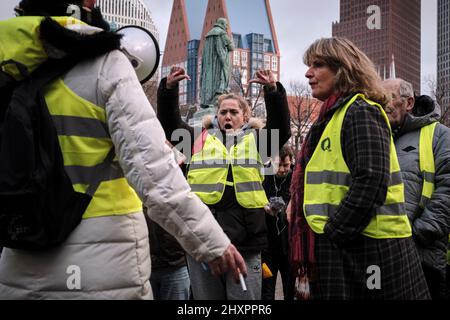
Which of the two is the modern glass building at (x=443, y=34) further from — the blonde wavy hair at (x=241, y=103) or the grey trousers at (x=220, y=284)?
the grey trousers at (x=220, y=284)

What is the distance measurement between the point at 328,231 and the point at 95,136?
1113 millimetres

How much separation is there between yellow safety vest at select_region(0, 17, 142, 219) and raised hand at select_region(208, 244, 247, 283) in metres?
0.36

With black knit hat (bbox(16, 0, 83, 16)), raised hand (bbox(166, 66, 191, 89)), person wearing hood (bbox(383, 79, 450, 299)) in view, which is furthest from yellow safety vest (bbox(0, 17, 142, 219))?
person wearing hood (bbox(383, 79, 450, 299))

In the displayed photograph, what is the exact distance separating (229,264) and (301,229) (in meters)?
0.83

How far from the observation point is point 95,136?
1805mm

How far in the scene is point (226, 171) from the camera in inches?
134

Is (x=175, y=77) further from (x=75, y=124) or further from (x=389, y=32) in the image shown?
(x=389, y=32)

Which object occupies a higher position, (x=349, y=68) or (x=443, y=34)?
(x=443, y=34)

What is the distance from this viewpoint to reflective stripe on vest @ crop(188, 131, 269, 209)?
3375 mm

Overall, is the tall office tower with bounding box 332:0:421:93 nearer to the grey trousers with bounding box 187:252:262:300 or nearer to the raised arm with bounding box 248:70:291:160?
the raised arm with bounding box 248:70:291:160

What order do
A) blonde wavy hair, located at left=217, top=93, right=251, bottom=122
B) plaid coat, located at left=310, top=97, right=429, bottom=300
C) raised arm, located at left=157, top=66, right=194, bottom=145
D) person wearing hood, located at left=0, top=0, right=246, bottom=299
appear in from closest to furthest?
person wearing hood, located at left=0, top=0, right=246, bottom=299, plaid coat, located at left=310, top=97, right=429, bottom=300, raised arm, located at left=157, top=66, right=194, bottom=145, blonde wavy hair, located at left=217, top=93, right=251, bottom=122

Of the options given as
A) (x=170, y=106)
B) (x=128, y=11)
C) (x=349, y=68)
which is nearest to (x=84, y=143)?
(x=349, y=68)

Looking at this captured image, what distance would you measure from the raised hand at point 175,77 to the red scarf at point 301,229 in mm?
1002
